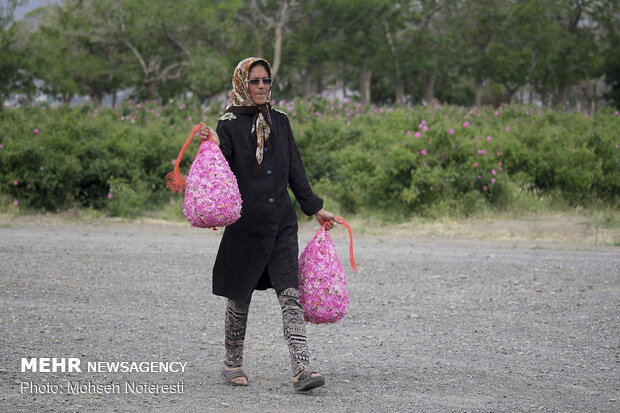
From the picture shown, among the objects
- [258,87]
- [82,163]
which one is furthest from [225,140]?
[82,163]

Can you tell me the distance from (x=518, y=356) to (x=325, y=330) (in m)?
1.61

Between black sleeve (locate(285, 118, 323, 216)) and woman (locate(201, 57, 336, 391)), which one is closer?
woman (locate(201, 57, 336, 391))

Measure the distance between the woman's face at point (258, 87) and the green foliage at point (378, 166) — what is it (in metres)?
8.60

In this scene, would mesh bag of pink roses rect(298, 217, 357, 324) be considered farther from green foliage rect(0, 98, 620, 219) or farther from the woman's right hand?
green foliage rect(0, 98, 620, 219)

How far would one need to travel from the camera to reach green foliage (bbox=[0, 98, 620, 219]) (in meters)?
13.5

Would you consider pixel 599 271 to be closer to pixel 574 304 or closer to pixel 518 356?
pixel 574 304

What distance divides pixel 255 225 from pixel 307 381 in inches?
36.7

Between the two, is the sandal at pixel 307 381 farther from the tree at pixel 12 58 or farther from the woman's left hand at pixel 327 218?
the tree at pixel 12 58

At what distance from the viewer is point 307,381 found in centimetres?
453

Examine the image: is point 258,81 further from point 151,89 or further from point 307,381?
point 151,89

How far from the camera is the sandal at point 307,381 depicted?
452 cm

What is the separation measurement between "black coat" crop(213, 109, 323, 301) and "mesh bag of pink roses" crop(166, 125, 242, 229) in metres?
0.20

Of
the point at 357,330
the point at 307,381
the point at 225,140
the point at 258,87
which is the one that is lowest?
the point at 357,330

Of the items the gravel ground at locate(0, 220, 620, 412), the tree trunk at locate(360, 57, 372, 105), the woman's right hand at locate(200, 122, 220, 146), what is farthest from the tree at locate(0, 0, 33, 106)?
the woman's right hand at locate(200, 122, 220, 146)
